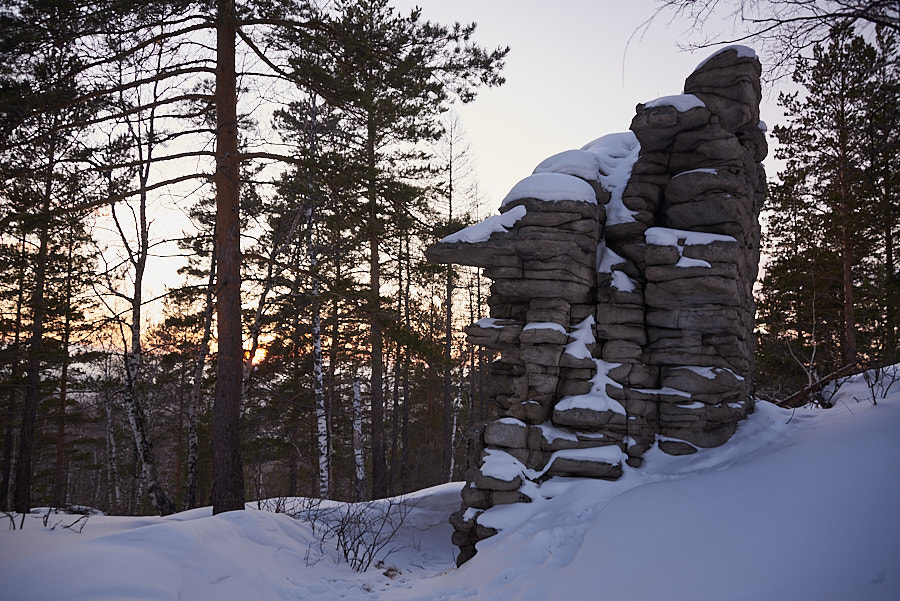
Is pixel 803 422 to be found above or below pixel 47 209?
below

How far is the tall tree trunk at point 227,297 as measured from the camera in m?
9.38

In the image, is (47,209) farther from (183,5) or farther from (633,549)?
(633,549)

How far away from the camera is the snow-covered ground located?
381cm

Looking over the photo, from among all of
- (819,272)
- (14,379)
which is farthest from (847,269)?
(14,379)

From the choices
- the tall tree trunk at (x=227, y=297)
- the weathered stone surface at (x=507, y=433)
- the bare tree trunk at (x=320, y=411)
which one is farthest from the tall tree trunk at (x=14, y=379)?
the weathered stone surface at (x=507, y=433)

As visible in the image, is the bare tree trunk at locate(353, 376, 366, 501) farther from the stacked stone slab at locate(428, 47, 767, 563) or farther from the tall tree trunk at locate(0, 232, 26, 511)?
the stacked stone slab at locate(428, 47, 767, 563)

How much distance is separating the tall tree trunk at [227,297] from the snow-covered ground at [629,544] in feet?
6.74

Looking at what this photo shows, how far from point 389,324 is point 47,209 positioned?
645 cm

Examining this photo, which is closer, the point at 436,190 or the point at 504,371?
the point at 504,371

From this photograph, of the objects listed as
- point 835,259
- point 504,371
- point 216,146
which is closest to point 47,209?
point 216,146

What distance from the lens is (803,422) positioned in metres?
8.12

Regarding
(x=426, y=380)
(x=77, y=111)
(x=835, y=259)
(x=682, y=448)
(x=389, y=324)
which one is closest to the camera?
(x=682, y=448)

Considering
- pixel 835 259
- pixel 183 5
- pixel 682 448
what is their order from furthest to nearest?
pixel 835 259, pixel 183 5, pixel 682 448

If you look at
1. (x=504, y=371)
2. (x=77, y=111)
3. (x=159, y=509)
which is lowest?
(x=159, y=509)
